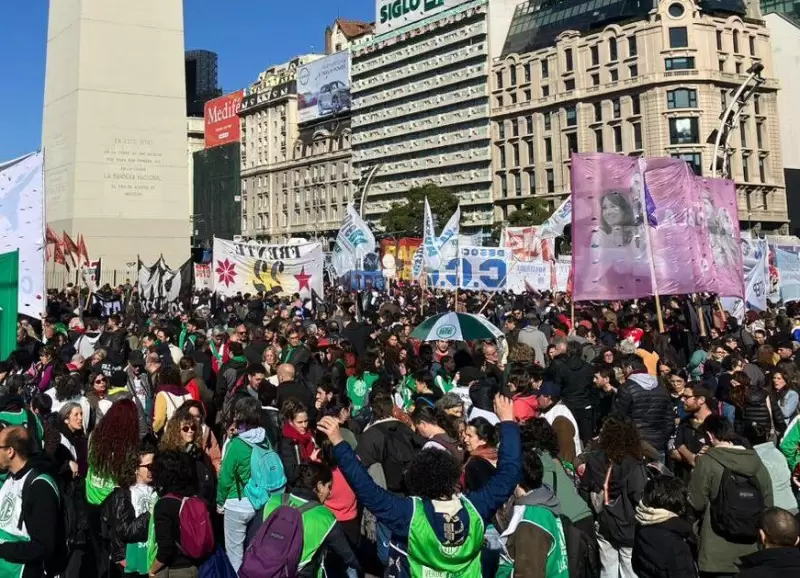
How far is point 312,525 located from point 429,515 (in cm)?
91

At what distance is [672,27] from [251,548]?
230 feet

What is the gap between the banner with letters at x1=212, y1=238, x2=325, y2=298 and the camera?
65.1 ft

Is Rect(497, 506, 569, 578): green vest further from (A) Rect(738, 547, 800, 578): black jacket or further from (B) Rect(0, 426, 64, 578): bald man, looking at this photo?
(B) Rect(0, 426, 64, 578): bald man

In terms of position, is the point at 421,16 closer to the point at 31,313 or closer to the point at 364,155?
the point at 364,155

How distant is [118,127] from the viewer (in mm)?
25688

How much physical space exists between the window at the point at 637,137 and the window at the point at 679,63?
192 inches

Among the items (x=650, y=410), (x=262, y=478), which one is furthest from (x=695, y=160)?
(x=262, y=478)

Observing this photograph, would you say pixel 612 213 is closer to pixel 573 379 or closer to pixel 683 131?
pixel 573 379

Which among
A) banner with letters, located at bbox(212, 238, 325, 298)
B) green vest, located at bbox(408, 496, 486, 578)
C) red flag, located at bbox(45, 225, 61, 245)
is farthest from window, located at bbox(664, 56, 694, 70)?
green vest, located at bbox(408, 496, 486, 578)

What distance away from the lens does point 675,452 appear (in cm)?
709

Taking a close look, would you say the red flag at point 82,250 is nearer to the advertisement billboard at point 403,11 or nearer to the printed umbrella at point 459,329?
the printed umbrella at point 459,329

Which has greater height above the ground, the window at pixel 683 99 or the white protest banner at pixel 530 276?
the window at pixel 683 99

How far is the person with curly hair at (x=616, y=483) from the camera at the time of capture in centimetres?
562

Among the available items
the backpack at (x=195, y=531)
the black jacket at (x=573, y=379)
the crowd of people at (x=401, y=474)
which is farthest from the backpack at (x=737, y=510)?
the black jacket at (x=573, y=379)
